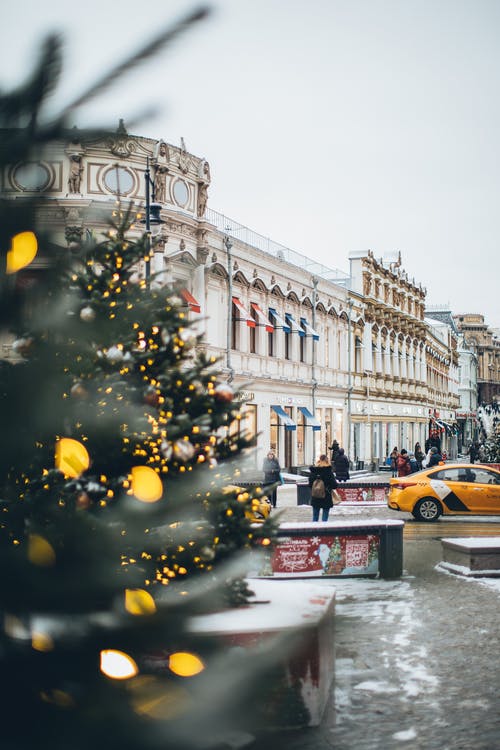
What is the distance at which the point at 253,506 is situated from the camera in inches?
257

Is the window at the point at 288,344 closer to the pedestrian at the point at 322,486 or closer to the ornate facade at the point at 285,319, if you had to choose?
the ornate facade at the point at 285,319

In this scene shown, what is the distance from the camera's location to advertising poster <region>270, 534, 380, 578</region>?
1269 cm

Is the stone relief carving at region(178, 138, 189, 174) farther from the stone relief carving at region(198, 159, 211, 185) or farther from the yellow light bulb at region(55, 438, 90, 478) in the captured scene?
the yellow light bulb at region(55, 438, 90, 478)

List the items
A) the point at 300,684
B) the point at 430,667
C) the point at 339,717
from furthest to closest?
the point at 430,667 < the point at 339,717 < the point at 300,684

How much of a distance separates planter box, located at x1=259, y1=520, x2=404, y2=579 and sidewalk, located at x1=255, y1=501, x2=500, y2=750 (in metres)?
0.27

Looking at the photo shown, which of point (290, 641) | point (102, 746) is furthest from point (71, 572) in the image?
point (290, 641)

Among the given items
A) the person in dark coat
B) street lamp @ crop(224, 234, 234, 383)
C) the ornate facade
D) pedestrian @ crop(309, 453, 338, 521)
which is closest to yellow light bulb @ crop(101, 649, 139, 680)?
the ornate facade

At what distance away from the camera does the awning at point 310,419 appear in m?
42.5

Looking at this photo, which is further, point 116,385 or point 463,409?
point 463,409

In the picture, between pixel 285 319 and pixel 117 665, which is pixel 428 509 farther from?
pixel 117 665

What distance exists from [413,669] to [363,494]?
20.1 metres

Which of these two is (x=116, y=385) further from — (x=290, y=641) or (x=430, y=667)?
(x=430, y=667)

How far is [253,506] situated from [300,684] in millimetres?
1371

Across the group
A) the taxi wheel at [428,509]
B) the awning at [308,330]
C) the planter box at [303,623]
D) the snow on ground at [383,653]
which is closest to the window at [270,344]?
the awning at [308,330]
